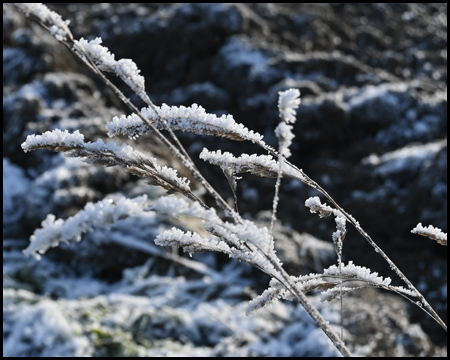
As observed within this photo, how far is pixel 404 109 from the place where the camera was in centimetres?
882

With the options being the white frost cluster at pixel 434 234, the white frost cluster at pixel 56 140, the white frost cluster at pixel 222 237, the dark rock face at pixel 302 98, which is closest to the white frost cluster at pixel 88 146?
the white frost cluster at pixel 56 140

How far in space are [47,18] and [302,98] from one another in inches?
329

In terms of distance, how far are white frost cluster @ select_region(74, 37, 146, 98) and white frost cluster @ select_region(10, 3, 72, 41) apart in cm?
4

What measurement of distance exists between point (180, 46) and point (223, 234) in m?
11.6

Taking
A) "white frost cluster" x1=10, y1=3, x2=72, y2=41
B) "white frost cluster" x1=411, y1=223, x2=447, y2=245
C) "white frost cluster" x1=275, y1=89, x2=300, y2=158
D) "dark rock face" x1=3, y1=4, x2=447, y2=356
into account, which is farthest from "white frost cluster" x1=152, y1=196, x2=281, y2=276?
"dark rock face" x1=3, y1=4, x2=447, y2=356

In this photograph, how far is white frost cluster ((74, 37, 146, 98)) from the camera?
25.7 inches

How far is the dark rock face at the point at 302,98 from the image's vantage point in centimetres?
613

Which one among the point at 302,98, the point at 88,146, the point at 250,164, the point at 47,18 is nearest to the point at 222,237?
the point at 250,164

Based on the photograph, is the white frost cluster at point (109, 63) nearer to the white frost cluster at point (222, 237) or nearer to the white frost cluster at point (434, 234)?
the white frost cluster at point (222, 237)

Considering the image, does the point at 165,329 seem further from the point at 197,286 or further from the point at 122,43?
the point at 122,43

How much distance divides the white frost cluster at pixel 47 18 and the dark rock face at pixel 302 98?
4.77m

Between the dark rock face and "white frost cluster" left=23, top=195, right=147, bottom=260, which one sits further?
the dark rock face

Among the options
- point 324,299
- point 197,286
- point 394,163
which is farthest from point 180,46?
point 324,299

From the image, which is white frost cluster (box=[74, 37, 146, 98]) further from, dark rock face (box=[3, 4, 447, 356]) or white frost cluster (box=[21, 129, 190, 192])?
dark rock face (box=[3, 4, 447, 356])
